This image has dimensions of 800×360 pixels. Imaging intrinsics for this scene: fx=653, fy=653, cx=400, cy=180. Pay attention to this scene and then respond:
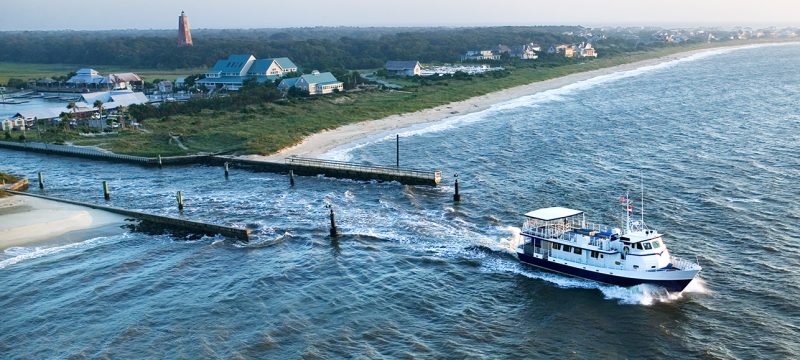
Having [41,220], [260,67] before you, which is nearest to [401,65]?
[260,67]

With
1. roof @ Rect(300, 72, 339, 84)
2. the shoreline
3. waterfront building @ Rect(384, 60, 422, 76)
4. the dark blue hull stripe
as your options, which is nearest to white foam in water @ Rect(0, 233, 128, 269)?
the shoreline

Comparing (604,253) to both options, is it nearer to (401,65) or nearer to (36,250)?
(36,250)

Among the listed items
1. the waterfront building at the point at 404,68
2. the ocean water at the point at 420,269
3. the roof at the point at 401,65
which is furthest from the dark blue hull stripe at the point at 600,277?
the roof at the point at 401,65

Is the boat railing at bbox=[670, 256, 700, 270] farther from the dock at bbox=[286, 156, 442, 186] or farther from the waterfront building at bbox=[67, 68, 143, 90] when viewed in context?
the waterfront building at bbox=[67, 68, 143, 90]

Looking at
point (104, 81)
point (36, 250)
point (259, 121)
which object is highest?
point (104, 81)

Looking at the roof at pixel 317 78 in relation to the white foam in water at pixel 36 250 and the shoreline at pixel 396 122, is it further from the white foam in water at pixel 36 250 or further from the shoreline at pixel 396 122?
the white foam in water at pixel 36 250

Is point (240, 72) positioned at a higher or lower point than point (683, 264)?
higher
